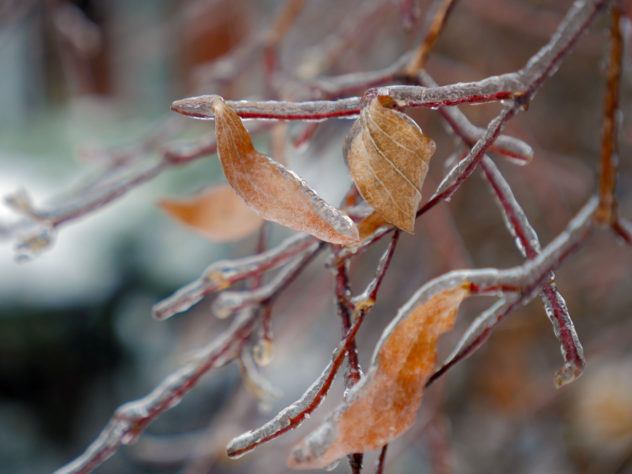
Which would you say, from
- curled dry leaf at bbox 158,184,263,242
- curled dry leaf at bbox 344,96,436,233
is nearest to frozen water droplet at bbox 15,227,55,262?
curled dry leaf at bbox 158,184,263,242

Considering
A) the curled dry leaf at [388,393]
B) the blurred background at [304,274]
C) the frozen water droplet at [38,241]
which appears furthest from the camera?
the blurred background at [304,274]

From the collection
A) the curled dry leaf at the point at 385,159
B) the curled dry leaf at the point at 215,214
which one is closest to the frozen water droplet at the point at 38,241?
the curled dry leaf at the point at 215,214

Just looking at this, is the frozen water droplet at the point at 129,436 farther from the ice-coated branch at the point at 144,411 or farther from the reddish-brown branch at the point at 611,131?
the reddish-brown branch at the point at 611,131

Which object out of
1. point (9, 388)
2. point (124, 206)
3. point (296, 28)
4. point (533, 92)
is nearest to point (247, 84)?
point (124, 206)

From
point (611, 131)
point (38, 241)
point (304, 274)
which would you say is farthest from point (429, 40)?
point (304, 274)

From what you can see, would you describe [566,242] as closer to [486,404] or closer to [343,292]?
[343,292]

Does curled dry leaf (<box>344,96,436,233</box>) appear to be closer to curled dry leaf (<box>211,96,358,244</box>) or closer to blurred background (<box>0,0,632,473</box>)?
curled dry leaf (<box>211,96,358,244</box>)
